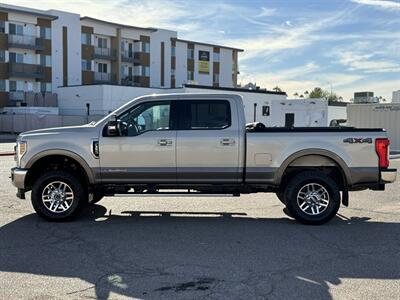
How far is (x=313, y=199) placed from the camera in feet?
27.3

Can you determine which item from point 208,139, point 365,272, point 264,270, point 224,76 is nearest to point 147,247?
point 264,270

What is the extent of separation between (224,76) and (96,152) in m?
72.8

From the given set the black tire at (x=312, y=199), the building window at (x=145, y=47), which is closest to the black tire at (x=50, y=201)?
the black tire at (x=312, y=199)

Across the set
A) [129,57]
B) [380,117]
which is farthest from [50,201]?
[129,57]

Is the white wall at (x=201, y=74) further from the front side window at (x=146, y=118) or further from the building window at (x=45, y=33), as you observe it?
the front side window at (x=146, y=118)

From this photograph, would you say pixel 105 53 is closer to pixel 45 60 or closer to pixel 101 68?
pixel 101 68

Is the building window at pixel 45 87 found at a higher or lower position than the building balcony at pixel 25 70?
lower

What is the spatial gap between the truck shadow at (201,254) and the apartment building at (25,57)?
49477 millimetres

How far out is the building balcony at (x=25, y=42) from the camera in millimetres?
54297

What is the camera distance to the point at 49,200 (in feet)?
27.4

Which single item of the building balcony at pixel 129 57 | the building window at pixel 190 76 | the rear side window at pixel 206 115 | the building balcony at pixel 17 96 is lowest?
the rear side window at pixel 206 115

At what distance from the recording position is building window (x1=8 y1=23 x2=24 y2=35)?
54656mm

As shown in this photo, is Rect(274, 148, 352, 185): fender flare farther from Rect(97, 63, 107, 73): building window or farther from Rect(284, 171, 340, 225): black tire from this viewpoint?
Rect(97, 63, 107, 73): building window

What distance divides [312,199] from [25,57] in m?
53.7
